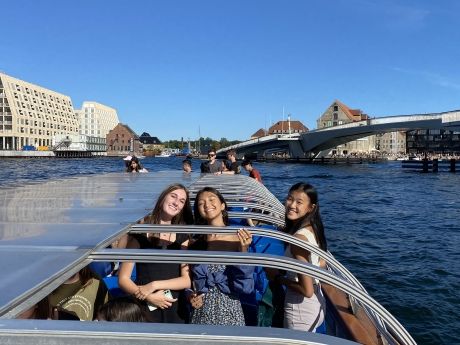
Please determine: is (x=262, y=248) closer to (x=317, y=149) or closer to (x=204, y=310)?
(x=204, y=310)

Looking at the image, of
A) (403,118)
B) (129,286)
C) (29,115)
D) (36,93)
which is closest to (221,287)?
(129,286)

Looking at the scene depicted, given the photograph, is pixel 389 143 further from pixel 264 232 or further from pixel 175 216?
pixel 264 232

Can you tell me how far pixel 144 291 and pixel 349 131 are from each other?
6256cm

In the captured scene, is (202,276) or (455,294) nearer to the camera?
(202,276)

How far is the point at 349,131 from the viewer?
2485 inches

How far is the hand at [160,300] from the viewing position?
3.12m

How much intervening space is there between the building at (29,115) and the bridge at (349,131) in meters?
45.1

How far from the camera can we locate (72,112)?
134750mm

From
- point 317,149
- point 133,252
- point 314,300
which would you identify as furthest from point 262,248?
point 317,149

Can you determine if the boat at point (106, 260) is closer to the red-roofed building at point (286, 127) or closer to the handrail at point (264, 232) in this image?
the handrail at point (264, 232)

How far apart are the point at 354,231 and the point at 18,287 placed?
13.2 meters

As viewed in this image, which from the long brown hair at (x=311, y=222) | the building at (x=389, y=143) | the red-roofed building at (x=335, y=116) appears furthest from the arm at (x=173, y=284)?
the building at (x=389, y=143)

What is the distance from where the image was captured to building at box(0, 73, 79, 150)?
101m

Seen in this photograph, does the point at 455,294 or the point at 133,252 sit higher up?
the point at 133,252
